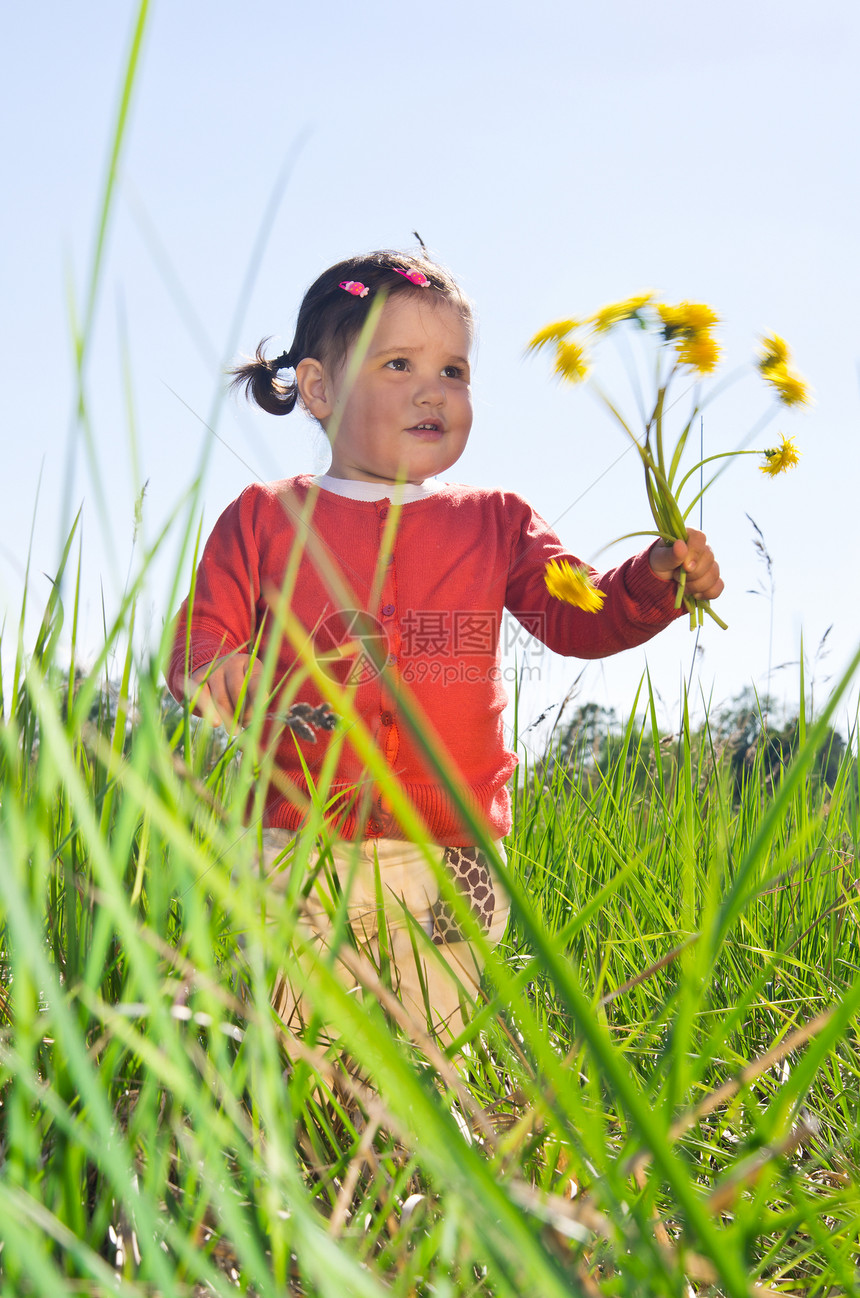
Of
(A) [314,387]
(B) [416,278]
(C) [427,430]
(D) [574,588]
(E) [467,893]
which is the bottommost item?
(E) [467,893]

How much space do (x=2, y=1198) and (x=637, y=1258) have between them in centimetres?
27

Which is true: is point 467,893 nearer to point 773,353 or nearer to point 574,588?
point 574,588

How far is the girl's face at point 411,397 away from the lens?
193 centimetres

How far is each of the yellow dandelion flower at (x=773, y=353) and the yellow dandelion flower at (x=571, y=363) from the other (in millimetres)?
225

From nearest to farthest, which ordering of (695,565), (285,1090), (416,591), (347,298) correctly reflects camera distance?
(285,1090), (695,565), (416,591), (347,298)

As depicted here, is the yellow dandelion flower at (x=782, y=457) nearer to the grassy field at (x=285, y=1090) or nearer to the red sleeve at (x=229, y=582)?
the grassy field at (x=285, y=1090)

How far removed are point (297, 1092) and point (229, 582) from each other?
1351mm

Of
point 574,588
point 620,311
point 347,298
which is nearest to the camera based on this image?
point 620,311

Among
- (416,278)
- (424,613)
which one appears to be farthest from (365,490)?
(416,278)

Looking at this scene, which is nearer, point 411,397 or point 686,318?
point 686,318

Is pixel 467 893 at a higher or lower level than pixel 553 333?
lower

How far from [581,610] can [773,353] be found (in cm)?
80

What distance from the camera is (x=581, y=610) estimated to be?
187 cm

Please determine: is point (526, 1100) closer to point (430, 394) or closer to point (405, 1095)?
point (405, 1095)
